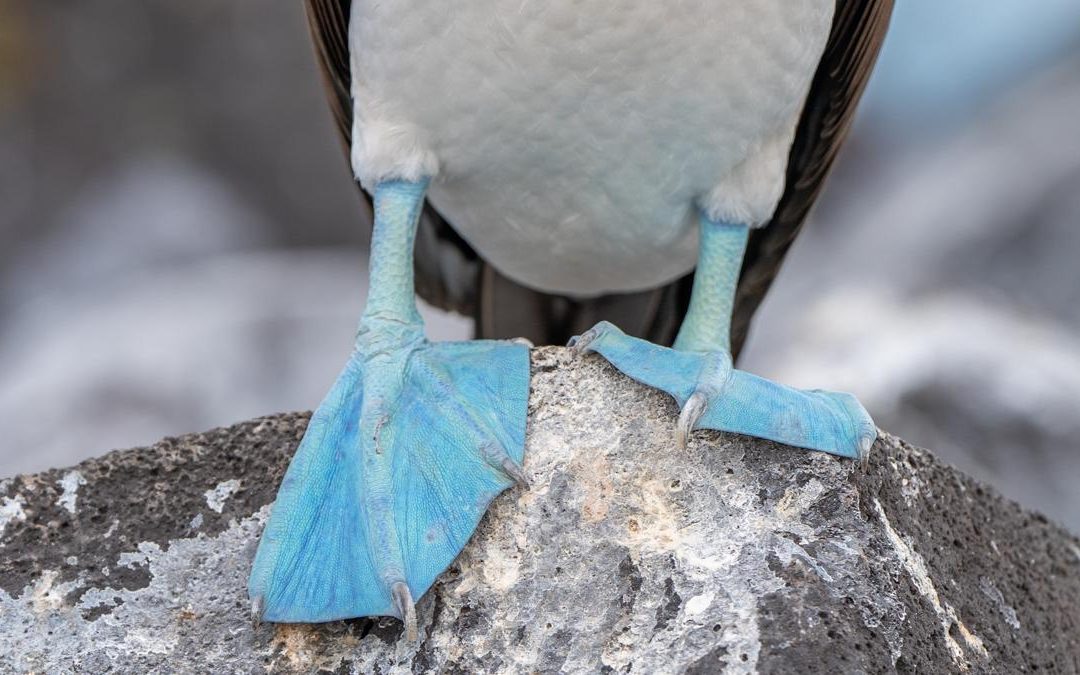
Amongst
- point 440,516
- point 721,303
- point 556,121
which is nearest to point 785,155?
point 721,303

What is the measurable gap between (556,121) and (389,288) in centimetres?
36

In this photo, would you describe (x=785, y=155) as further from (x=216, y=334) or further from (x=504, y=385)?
(x=216, y=334)

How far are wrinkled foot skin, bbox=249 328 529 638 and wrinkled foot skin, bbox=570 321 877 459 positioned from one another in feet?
0.51

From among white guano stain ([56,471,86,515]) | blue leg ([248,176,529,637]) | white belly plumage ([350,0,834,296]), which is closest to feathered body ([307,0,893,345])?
white belly plumage ([350,0,834,296])

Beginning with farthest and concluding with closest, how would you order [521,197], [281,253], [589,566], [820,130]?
[281,253]
[820,130]
[521,197]
[589,566]

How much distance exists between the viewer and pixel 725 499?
5.41ft

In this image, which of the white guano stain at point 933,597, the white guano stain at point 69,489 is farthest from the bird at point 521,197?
the white guano stain at point 69,489

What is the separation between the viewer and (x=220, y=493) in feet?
6.00

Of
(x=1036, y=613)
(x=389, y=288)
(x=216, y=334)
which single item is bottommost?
(x=216, y=334)

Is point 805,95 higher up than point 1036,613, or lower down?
higher up

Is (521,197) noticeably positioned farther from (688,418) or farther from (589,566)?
(589,566)

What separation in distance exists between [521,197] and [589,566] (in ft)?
2.68

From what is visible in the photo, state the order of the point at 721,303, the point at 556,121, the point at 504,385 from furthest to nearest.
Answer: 1. the point at 721,303
2. the point at 556,121
3. the point at 504,385

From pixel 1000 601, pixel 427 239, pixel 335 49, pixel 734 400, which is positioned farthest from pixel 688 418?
pixel 427 239
